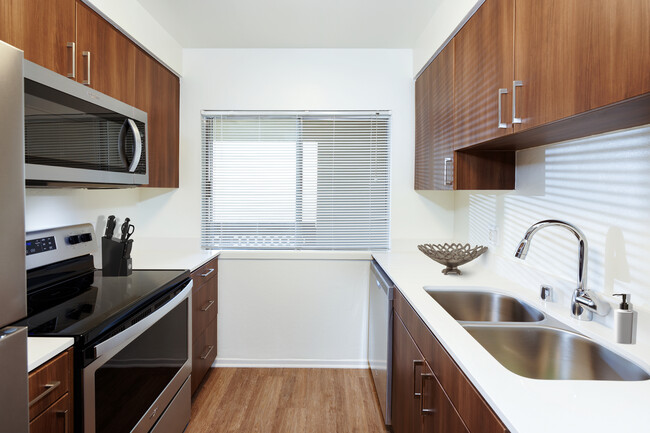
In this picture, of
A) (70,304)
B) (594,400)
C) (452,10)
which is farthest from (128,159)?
(594,400)

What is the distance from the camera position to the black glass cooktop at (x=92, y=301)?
1.25 m

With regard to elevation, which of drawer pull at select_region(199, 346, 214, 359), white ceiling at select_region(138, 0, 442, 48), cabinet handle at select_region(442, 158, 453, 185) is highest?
white ceiling at select_region(138, 0, 442, 48)

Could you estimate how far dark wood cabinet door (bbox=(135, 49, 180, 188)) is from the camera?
2.41 m

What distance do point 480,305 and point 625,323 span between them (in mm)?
721

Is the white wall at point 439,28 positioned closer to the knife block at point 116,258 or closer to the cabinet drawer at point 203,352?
Answer: the knife block at point 116,258

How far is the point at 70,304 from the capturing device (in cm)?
149

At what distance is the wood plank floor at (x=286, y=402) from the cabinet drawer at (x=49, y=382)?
4.15ft

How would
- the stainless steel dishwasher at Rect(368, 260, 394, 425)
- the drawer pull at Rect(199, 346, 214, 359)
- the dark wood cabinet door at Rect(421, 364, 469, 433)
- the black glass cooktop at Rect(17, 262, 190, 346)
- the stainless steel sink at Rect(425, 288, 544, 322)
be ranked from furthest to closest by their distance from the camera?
the drawer pull at Rect(199, 346, 214, 359), the stainless steel dishwasher at Rect(368, 260, 394, 425), the stainless steel sink at Rect(425, 288, 544, 322), the black glass cooktop at Rect(17, 262, 190, 346), the dark wood cabinet door at Rect(421, 364, 469, 433)

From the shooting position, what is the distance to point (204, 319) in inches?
103

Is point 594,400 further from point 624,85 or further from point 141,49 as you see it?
point 141,49

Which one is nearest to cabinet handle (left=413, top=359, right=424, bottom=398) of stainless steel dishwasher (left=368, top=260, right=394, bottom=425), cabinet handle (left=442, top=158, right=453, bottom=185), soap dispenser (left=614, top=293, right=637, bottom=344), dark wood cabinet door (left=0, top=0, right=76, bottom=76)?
stainless steel dishwasher (left=368, top=260, right=394, bottom=425)

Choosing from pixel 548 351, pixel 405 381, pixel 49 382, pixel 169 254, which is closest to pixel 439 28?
pixel 548 351

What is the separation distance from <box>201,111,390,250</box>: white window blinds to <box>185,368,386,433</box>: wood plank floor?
0.94 meters

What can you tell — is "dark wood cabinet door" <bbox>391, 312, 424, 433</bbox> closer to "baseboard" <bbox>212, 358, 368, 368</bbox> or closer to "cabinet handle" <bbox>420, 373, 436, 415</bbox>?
"cabinet handle" <bbox>420, 373, 436, 415</bbox>
